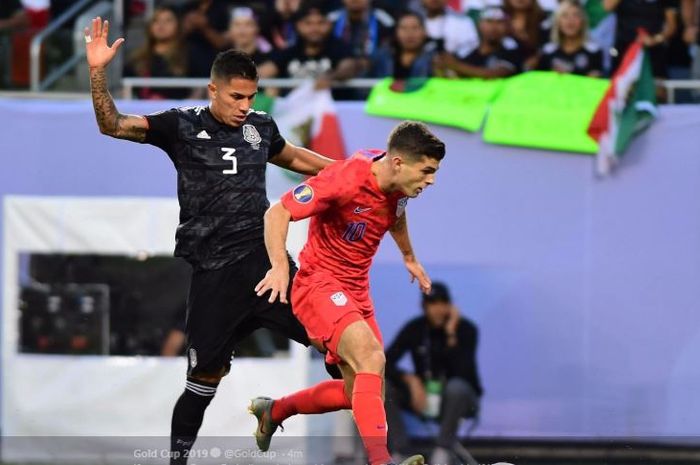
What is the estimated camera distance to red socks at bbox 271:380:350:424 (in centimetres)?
719

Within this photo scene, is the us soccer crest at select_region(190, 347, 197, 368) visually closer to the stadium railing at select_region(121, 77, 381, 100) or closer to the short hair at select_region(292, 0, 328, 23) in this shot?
the stadium railing at select_region(121, 77, 381, 100)

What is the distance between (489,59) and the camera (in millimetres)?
11102

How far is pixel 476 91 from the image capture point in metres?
Answer: 10.9

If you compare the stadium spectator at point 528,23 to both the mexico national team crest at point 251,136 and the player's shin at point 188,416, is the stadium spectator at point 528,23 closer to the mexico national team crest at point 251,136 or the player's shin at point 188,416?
the mexico national team crest at point 251,136

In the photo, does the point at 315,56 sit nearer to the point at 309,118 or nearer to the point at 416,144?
the point at 309,118

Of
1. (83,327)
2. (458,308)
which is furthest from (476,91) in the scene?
(83,327)

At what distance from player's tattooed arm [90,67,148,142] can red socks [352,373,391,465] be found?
67.6 inches

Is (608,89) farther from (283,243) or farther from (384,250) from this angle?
(283,243)

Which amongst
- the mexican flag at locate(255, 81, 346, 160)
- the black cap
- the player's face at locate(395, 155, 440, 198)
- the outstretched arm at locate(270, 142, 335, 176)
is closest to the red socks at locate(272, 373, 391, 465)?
the player's face at locate(395, 155, 440, 198)

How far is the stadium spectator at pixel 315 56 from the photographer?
11.1m

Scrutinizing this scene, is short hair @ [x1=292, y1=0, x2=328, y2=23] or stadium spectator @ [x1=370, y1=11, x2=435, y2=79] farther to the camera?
short hair @ [x1=292, y1=0, x2=328, y2=23]

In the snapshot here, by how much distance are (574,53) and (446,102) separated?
42.6 inches

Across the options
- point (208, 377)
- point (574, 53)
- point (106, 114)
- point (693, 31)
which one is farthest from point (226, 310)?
point (693, 31)

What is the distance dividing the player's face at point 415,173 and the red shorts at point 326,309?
64 centimetres
